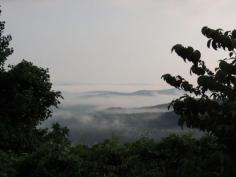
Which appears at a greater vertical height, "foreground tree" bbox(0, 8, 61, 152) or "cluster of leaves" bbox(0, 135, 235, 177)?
"foreground tree" bbox(0, 8, 61, 152)

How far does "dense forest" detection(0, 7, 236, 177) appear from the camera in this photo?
10.3m

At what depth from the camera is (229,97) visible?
416 inches

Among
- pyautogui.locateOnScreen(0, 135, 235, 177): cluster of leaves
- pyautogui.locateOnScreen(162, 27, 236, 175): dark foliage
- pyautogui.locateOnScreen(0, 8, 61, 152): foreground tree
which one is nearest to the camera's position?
pyautogui.locateOnScreen(162, 27, 236, 175): dark foliage

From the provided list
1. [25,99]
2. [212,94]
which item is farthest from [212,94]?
[25,99]

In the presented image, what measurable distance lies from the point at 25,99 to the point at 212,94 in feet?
59.5

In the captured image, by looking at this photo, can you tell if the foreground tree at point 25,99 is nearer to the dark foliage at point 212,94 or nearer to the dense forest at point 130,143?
the dense forest at point 130,143

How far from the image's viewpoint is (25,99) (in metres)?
28.0

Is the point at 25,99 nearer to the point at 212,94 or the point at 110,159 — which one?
the point at 110,159

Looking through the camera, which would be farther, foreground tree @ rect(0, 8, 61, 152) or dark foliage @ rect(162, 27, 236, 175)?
foreground tree @ rect(0, 8, 61, 152)

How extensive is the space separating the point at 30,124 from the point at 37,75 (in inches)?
94.6

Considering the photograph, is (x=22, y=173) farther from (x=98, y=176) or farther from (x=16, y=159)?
(x=98, y=176)

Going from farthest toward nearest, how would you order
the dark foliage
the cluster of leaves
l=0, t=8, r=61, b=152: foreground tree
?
l=0, t=8, r=61, b=152: foreground tree, the cluster of leaves, the dark foliage

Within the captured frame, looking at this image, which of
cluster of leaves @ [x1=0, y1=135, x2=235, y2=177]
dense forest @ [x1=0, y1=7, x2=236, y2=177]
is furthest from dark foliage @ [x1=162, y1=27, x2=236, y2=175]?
cluster of leaves @ [x1=0, y1=135, x2=235, y2=177]

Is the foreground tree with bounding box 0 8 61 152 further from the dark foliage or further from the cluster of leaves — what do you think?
the dark foliage
